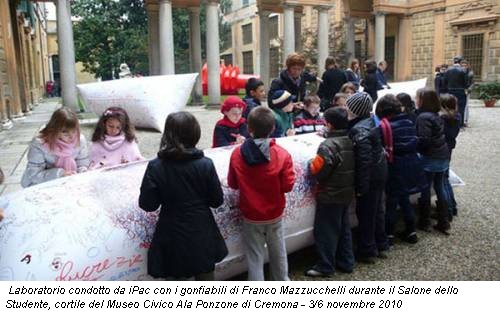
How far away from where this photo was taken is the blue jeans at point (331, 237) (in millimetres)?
3832

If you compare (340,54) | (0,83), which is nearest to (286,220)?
(0,83)

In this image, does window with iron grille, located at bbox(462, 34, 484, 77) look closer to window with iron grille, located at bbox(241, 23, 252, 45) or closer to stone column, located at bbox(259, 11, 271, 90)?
stone column, located at bbox(259, 11, 271, 90)

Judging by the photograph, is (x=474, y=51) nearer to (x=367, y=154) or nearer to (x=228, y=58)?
(x=367, y=154)

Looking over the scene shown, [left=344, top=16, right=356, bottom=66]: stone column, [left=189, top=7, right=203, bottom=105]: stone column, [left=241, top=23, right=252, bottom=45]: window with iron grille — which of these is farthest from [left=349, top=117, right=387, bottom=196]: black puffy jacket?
[left=241, top=23, right=252, bottom=45]: window with iron grille

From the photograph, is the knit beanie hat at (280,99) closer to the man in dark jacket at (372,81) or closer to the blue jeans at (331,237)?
the blue jeans at (331,237)

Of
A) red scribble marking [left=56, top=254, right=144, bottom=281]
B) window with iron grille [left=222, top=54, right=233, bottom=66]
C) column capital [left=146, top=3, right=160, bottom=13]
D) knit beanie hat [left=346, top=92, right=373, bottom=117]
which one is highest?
column capital [left=146, top=3, right=160, bottom=13]

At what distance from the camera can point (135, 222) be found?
2994 millimetres

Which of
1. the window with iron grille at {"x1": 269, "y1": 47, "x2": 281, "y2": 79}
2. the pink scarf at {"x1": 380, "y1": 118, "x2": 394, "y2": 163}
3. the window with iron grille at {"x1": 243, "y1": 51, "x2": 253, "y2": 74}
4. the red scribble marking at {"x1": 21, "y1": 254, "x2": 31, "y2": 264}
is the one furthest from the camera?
the window with iron grille at {"x1": 243, "y1": 51, "x2": 253, "y2": 74}

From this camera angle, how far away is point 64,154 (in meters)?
3.69

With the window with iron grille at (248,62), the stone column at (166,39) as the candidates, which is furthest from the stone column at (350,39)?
the window with iron grille at (248,62)

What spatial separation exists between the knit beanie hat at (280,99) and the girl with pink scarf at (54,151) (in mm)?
2309

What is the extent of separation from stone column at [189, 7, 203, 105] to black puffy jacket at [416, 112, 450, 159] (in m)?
16.6

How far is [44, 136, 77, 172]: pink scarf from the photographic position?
366 cm

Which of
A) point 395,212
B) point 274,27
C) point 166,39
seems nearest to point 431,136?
point 395,212
